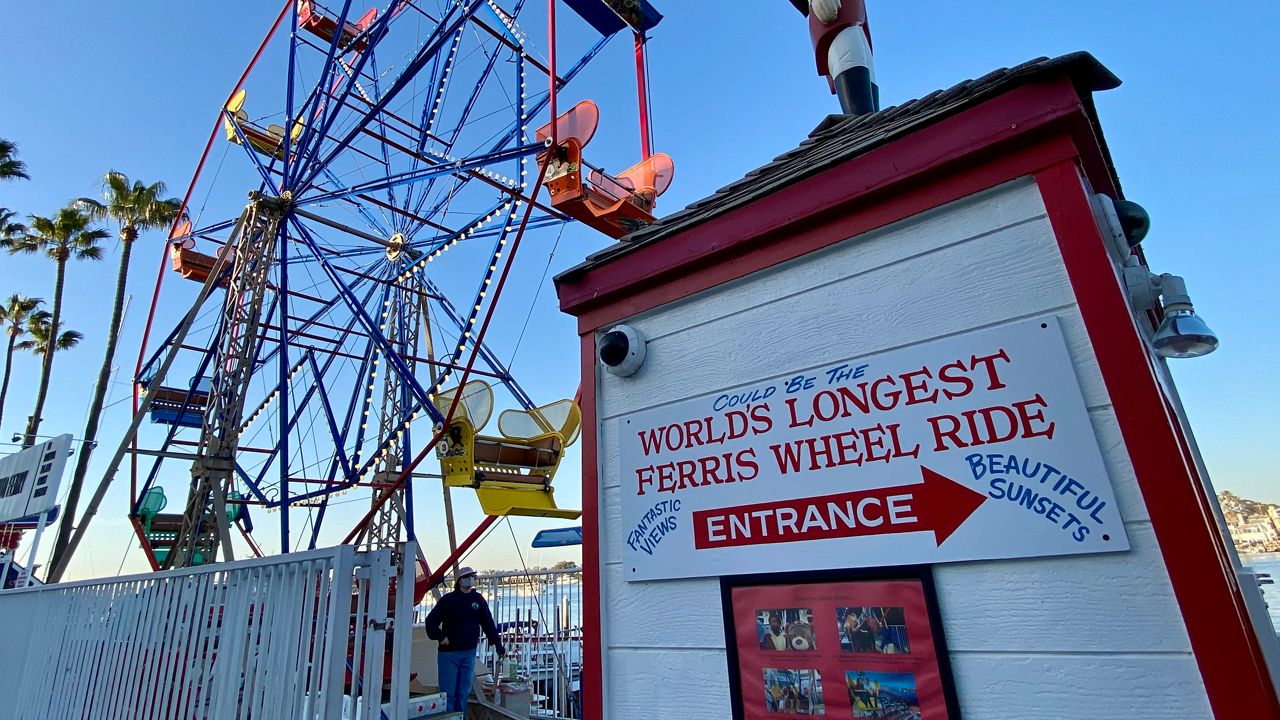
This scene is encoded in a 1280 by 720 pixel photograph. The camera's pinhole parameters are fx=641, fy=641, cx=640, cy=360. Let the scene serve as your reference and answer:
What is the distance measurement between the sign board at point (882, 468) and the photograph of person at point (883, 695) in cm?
30

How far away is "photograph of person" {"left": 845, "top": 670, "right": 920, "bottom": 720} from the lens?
1.73 metres

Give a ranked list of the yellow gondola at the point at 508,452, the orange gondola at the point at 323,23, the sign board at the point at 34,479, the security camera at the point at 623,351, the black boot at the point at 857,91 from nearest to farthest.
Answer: the security camera at the point at 623,351 < the black boot at the point at 857,91 < the sign board at the point at 34,479 < the yellow gondola at the point at 508,452 < the orange gondola at the point at 323,23

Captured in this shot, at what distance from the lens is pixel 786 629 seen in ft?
6.46

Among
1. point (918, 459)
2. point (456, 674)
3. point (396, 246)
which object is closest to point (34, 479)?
point (456, 674)

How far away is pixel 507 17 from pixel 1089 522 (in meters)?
11.4

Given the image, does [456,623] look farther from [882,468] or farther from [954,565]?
[954,565]

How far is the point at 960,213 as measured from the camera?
2.02 metres

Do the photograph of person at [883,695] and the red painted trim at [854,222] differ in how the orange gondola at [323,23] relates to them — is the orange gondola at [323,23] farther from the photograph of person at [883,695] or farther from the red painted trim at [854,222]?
the photograph of person at [883,695]

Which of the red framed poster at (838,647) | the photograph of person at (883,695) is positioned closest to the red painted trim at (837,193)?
the red framed poster at (838,647)

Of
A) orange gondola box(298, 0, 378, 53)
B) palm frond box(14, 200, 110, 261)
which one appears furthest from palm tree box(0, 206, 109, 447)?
orange gondola box(298, 0, 378, 53)

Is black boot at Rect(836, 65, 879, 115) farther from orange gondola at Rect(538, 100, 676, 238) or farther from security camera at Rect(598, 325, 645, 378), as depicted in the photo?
orange gondola at Rect(538, 100, 676, 238)

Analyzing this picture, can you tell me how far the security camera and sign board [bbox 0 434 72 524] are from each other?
7189 millimetres

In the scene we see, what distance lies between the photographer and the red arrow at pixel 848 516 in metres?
1.80

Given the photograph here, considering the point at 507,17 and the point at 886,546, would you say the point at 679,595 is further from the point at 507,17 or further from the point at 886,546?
the point at 507,17
